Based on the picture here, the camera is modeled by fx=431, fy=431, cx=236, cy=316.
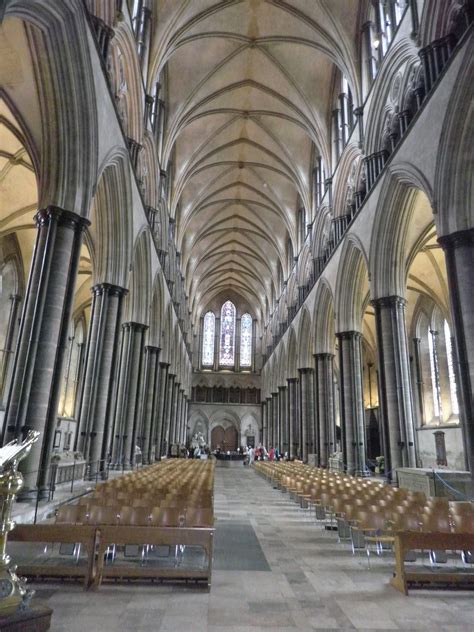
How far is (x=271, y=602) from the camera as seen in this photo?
12.2 feet

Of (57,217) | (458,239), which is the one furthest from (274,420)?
(57,217)

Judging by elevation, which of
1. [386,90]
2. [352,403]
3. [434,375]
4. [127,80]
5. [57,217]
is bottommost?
[352,403]

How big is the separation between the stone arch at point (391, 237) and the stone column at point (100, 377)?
813 cm

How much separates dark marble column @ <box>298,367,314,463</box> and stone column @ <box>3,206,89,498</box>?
57.2 feet

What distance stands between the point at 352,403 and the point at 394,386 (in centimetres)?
414

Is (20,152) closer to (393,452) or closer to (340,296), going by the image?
(340,296)

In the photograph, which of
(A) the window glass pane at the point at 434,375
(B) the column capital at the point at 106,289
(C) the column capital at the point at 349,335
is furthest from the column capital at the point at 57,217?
(A) the window glass pane at the point at 434,375

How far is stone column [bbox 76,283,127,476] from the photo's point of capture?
11.9 m

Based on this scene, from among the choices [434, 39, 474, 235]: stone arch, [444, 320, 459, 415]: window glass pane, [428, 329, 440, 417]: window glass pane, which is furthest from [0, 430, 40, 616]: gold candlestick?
[428, 329, 440, 417]: window glass pane

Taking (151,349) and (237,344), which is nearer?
(151,349)

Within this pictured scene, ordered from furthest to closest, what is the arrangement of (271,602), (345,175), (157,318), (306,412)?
(306,412)
(157,318)
(345,175)
(271,602)

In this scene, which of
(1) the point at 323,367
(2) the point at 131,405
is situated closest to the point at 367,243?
(1) the point at 323,367

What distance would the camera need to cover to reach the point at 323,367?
21.5 m

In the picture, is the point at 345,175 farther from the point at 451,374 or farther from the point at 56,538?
the point at 56,538
